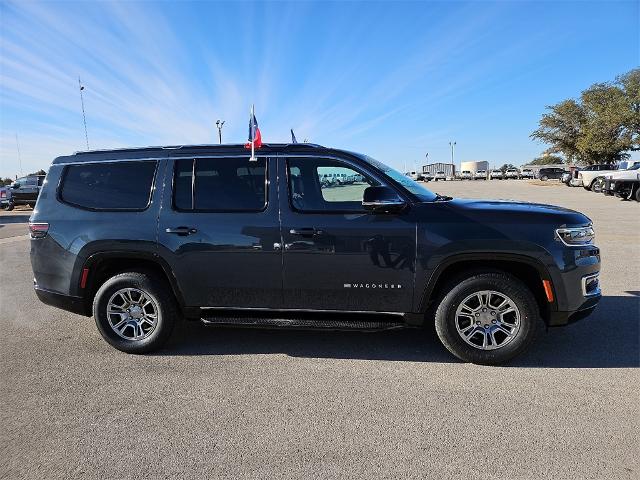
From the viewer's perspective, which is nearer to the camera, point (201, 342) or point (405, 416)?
point (405, 416)

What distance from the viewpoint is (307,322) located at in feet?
13.4

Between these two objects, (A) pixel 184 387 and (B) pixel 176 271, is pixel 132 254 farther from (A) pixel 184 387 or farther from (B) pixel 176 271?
(A) pixel 184 387

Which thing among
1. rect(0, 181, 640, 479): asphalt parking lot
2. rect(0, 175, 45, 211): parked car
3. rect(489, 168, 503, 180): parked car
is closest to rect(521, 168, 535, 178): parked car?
rect(489, 168, 503, 180): parked car

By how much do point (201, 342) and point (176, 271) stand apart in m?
0.87

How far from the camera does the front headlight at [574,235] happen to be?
382cm

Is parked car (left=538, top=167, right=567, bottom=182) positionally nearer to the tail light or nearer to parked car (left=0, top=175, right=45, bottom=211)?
parked car (left=0, top=175, right=45, bottom=211)

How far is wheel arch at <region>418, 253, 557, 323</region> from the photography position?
3.84 m

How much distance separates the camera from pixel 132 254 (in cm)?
430

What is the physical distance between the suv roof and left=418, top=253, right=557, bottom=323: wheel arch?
4.57ft

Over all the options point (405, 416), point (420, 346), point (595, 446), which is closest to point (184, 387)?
point (405, 416)

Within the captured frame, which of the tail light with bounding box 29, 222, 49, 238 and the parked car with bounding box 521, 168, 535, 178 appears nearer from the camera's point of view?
the tail light with bounding box 29, 222, 49, 238

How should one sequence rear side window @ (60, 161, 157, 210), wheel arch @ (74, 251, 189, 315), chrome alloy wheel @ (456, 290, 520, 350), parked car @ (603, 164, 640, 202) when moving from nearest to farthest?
chrome alloy wheel @ (456, 290, 520, 350)
wheel arch @ (74, 251, 189, 315)
rear side window @ (60, 161, 157, 210)
parked car @ (603, 164, 640, 202)

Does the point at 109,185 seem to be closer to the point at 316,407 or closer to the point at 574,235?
the point at 316,407

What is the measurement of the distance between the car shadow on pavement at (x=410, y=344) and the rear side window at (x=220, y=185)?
54.4 inches
